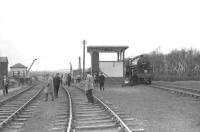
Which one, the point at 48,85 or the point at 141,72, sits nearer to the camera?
the point at 48,85

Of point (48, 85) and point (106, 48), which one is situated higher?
point (106, 48)

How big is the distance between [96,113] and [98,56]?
32135mm

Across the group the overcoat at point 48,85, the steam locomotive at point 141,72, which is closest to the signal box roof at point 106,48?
the steam locomotive at point 141,72

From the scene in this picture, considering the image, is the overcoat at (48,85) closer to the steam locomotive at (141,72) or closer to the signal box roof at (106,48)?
the steam locomotive at (141,72)

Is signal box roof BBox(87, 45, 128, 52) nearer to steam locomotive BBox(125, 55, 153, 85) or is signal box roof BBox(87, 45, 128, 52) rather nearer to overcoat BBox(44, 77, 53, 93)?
steam locomotive BBox(125, 55, 153, 85)

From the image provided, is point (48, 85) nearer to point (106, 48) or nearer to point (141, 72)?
point (141, 72)

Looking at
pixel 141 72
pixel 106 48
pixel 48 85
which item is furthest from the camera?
pixel 106 48

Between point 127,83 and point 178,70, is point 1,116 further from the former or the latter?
point 178,70

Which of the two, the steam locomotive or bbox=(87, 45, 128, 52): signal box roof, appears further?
bbox=(87, 45, 128, 52): signal box roof

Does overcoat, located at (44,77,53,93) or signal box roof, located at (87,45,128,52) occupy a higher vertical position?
signal box roof, located at (87,45,128,52)

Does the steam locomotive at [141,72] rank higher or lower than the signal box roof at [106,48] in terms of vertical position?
lower

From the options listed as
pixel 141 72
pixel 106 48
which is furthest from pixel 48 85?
pixel 106 48

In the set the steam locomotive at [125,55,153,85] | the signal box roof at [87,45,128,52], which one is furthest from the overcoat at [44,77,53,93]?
the signal box roof at [87,45,128,52]

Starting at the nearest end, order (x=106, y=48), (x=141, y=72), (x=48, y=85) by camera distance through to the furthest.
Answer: (x=48, y=85) < (x=141, y=72) < (x=106, y=48)
